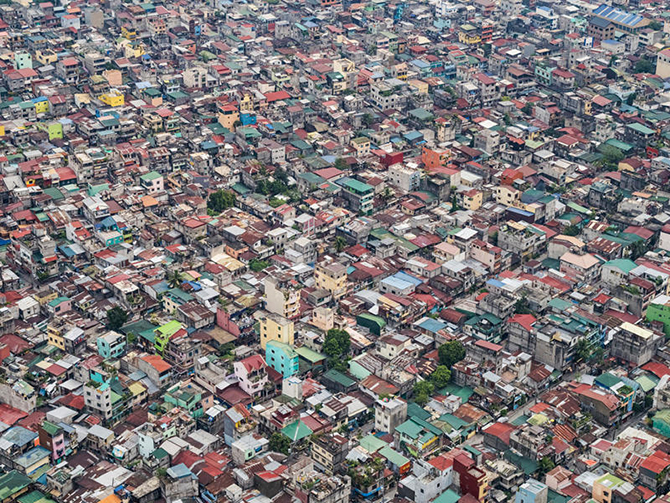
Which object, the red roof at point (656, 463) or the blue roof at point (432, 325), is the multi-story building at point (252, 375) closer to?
the blue roof at point (432, 325)

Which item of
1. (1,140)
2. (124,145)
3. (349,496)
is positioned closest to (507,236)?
(349,496)

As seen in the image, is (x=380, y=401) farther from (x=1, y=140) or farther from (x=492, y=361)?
(x=1, y=140)

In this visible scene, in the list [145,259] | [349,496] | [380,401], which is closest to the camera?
[349,496]

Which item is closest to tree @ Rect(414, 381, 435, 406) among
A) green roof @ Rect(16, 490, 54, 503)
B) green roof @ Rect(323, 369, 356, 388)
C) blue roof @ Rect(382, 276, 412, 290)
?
green roof @ Rect(323, 369, 356, 388)

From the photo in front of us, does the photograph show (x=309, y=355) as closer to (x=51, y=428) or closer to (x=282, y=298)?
(x=282, y=298)

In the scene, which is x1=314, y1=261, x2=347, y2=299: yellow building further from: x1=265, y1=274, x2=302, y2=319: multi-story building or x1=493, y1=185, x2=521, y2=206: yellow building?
x1=493, y1=185, x2=521, y2=206: yellow building

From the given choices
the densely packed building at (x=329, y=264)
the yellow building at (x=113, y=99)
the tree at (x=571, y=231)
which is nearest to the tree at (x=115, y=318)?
the densely packed building at (x=329, y=264)
